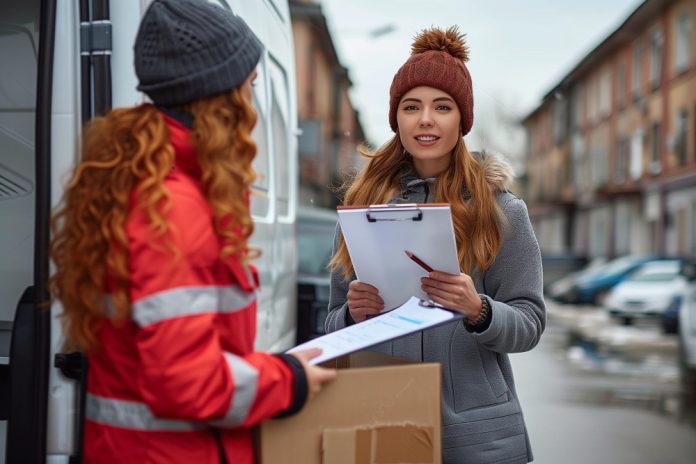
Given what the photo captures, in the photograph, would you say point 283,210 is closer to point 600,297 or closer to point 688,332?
point 688,332

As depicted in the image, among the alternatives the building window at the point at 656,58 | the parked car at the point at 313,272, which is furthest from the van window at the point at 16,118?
the building window at the point at 656,58

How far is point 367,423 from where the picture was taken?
5.36 ft

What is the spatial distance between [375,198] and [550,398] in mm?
6023

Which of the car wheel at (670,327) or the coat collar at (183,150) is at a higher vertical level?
the coat collar at (183,150)

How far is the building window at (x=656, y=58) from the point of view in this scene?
2569cm

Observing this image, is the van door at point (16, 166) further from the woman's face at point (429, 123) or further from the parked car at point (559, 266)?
the parked car at point (559, 266)

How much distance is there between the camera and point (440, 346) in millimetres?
2086

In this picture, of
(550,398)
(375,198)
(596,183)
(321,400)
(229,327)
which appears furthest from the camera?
(596,183)

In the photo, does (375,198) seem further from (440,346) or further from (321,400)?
(321,400)

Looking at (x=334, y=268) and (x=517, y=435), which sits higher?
(x=334, y=268)

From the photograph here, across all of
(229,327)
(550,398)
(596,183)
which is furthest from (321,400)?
(596,183)

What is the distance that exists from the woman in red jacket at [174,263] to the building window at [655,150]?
2714 centimetres

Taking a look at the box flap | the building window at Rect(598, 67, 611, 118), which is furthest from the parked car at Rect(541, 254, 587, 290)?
the box flap

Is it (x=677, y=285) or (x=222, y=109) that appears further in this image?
(x=677, y=285)
